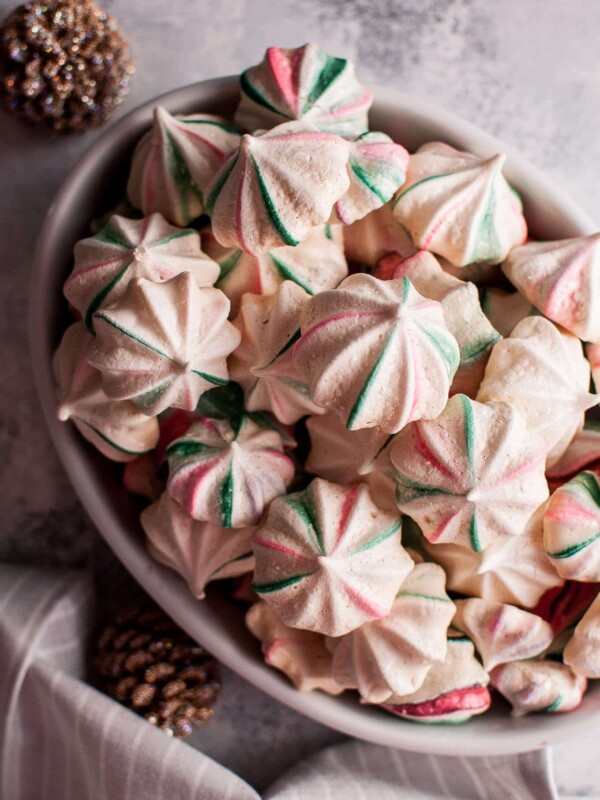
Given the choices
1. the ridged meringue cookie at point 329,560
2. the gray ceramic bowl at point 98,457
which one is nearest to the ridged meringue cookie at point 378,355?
the ridged meringue cookie at point 329,560

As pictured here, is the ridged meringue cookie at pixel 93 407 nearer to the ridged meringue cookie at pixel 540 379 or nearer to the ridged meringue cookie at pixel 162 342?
the ridged meringue cookie at pixel 162 342

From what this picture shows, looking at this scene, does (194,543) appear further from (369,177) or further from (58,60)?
(58,60)

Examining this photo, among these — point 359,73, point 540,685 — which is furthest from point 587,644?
point 359,73

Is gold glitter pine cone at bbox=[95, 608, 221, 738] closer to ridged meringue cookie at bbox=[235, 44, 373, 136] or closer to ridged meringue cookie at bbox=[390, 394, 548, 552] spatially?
ridged meringue cookie at bbox=[390, 394, 548, 552]

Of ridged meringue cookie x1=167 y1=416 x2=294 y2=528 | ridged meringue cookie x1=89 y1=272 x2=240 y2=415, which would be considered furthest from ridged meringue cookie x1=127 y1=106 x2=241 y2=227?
ridged meringue cookie x1=167 y1=416 x2=294 y2=528

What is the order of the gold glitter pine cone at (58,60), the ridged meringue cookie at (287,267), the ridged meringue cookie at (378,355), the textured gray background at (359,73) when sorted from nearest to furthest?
1. the ridged meringue cookie at (378,355)
2. the ridged meringue cookie at (287,267)
3. the gold glitter pine cone at (58,60)
4. the textured gray background at (359,73)

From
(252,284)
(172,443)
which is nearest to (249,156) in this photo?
(252,284)
